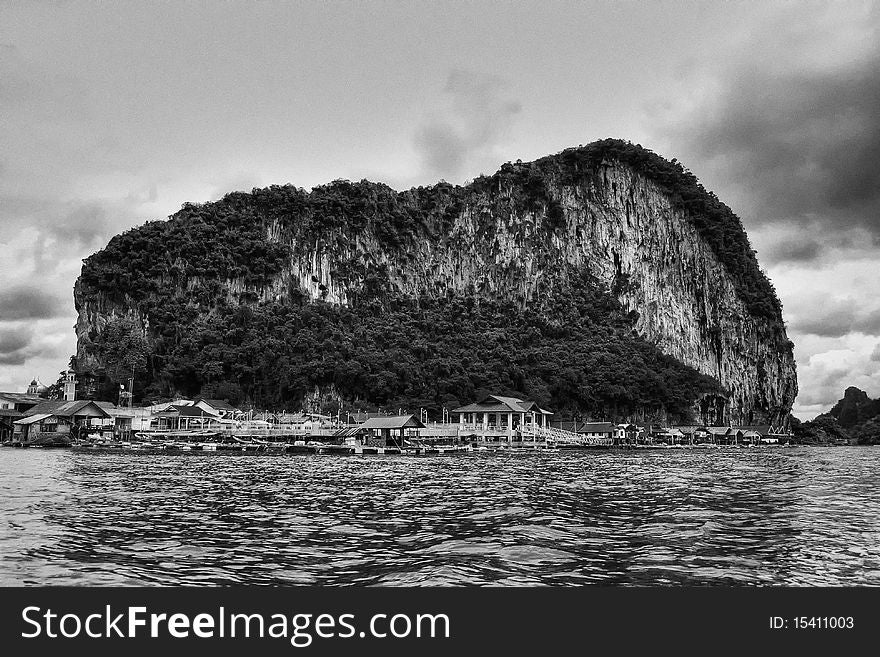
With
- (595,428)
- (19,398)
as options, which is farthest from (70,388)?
(595,428)

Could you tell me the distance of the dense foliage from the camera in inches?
3831

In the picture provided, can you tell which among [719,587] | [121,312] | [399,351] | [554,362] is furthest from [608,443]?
[121,312]

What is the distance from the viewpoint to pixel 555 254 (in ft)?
465

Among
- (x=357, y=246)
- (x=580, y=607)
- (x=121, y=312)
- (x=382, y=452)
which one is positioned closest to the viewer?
(x=580, y=607)

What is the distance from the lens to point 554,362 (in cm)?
11162

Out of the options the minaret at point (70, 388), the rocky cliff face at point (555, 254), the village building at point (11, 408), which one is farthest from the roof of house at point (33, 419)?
the rocky cliff face at point (555, 254)

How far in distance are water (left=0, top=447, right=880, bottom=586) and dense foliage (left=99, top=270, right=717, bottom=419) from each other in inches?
2791

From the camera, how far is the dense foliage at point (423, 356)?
97.3 m

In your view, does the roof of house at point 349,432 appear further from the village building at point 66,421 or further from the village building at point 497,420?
the village building at point 66,421

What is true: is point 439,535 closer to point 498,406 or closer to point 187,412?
point 498,406

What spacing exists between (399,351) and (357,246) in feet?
114

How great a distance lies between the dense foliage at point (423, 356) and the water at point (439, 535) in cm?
7089

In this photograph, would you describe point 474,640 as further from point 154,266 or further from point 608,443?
point 154,266

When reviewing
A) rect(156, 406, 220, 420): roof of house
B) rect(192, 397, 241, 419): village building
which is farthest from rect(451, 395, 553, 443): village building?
rect(156, 406, 220, 420): roof of house
